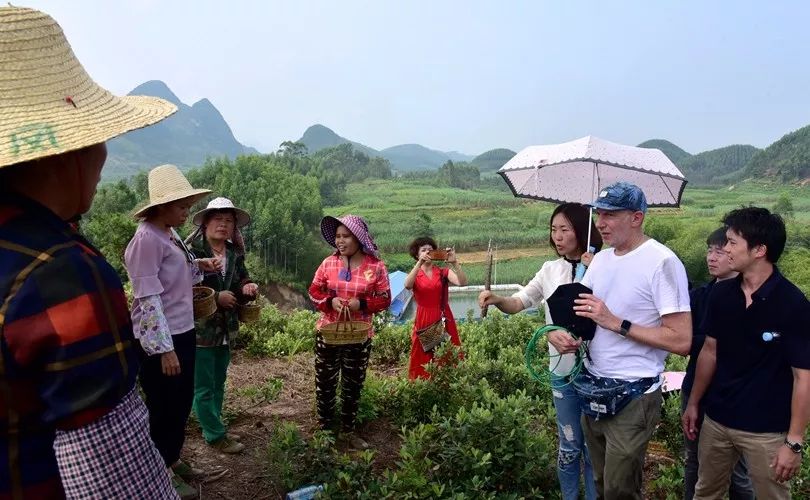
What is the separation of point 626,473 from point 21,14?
106 inches

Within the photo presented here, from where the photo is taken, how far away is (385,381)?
13.8ft

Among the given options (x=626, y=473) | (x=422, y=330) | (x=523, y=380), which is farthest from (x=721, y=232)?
(x=422, y=330)

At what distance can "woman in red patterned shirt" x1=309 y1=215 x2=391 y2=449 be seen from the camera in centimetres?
345

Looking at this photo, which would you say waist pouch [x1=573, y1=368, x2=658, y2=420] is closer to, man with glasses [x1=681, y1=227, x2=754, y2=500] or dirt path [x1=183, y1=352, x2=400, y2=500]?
man with glasses [x1=681, y1=227, x2=754, y2=500]

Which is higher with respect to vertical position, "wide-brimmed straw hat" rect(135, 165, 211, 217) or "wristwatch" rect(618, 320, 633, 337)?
"wide-brimmed straw hat" rect(135, 165, 211, 217)

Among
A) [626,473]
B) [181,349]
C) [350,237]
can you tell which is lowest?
[626,473]

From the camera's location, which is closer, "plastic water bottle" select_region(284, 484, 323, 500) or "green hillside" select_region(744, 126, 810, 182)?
"plastic water bottle" select_region(284, 484, 323, 500)

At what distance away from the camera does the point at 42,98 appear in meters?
1.12

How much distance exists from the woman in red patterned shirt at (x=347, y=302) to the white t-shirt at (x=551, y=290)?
3.23 ft

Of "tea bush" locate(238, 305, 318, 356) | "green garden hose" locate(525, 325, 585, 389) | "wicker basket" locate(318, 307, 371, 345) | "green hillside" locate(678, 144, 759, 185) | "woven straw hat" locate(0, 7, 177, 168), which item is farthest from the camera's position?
"green hillside" locate(678, 144, 759, 185)

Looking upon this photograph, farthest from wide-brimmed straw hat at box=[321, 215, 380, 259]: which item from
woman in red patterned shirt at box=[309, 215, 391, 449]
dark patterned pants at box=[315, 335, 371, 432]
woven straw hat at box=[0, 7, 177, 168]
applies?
woven straw hat at box=[0, 7, 177, 168]

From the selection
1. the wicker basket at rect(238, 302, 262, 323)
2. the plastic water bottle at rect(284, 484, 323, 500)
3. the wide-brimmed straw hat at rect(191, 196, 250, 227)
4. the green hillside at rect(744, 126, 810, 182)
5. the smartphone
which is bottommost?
the plastic water bottle at rect(284, 484, 323, 500)

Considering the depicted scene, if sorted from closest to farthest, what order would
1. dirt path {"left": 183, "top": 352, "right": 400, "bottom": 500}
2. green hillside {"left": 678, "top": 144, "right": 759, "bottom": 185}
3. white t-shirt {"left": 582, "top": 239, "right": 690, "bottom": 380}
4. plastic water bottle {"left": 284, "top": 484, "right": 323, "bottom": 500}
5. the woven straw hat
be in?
the woven straw hat → white t-shirt {"left": 582, "top": 239, "right": 690, "bottom": 380} → plastic water bottle {"left": 284, "top": 484, "right": 323, "bottom": 500} → dirt path {"left": 183, "top": 352, "right": 400, "bottom": 500} → green hillside {"left": 678, "top": 144, "right": 759, "bottom": 185}

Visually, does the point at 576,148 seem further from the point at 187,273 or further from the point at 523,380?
the point at 187,273
